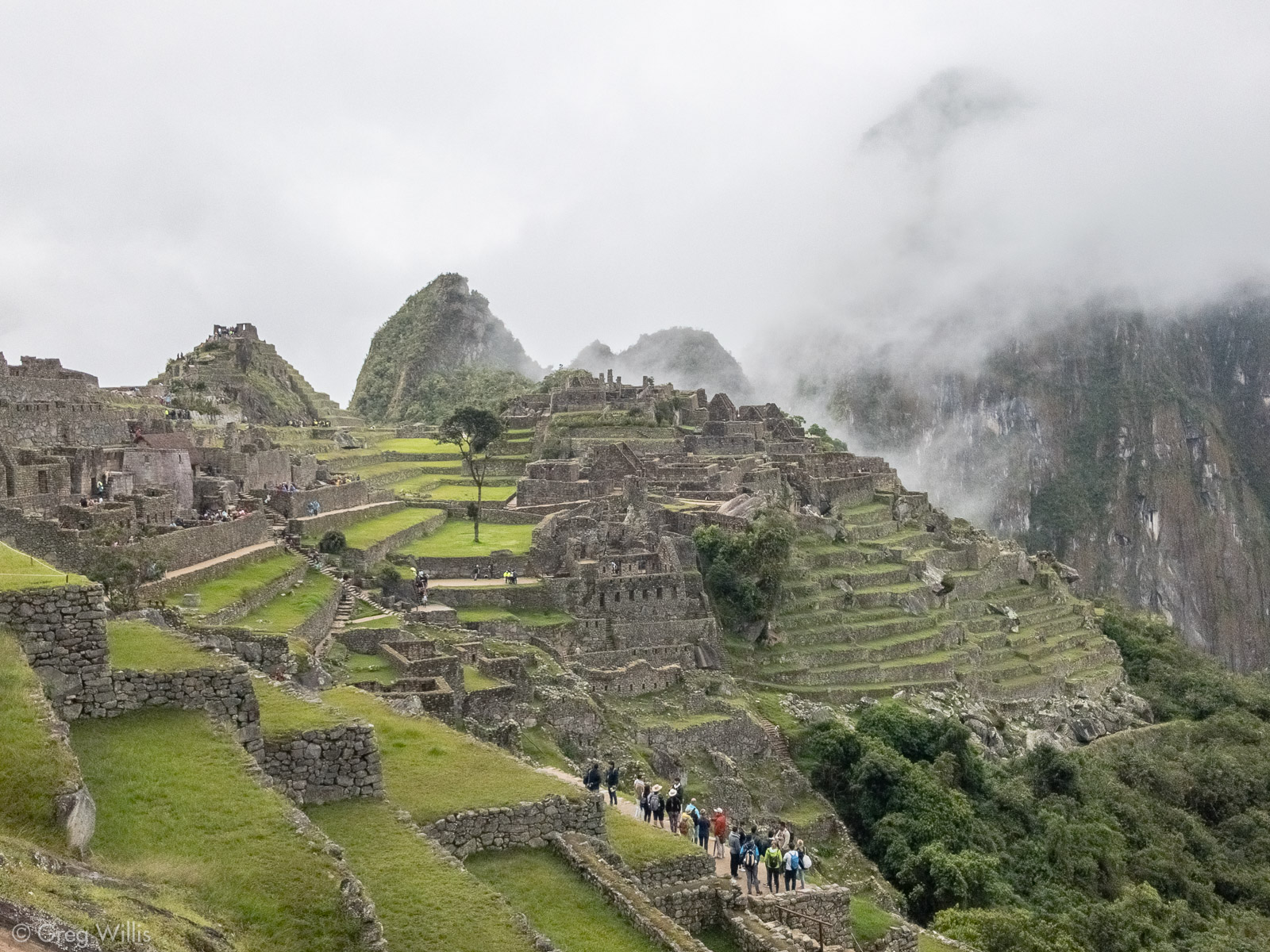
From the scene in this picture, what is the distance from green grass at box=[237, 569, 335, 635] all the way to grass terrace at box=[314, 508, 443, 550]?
391 centimetres

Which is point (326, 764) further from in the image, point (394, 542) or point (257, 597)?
point (394, 542)

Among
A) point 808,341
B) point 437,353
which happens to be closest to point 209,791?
point 437,353

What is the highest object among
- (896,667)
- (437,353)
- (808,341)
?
(808,341)

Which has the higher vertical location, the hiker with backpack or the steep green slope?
the steep green slope

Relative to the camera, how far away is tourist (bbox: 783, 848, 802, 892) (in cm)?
1462

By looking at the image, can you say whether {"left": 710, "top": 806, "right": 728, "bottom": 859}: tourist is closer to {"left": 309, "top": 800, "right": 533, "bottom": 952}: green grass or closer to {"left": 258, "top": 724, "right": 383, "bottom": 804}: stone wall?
{"left": 258, "top": 724, "right": 383, "bottom": 804}: stone wall

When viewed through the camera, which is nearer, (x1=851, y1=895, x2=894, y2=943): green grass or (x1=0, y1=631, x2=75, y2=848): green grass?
(x1=0, y1=631, x2=75, y2=848): green grass

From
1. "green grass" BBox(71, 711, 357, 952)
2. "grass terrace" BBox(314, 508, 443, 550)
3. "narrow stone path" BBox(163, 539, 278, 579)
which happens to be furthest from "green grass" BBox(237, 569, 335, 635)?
"green grass" BBox(71, 711, 357, 952)

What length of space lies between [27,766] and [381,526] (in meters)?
27.6

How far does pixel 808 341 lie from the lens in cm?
18150

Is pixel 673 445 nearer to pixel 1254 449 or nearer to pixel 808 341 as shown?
pixel 808 341

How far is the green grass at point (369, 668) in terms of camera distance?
64.6ft

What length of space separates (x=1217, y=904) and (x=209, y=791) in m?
34.5

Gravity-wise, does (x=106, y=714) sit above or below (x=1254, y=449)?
below
